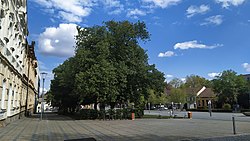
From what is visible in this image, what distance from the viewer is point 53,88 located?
48.5 m

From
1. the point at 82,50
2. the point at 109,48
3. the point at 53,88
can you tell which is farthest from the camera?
the point at 53,88

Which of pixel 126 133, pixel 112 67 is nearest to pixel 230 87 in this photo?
pixel 112 67

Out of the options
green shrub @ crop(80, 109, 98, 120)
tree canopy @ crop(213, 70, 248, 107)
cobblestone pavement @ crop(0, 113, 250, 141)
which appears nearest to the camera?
cobblestone pavement @ crop(0, 113, 250, 141)

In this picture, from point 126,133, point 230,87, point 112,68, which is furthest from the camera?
point 230,87

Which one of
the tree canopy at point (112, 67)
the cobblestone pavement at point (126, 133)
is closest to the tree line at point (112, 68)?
the tree canopy at point (112, 67)

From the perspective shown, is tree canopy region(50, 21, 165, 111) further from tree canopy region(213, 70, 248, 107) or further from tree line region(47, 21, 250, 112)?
tree canopy region(213, 70, 248, 107)

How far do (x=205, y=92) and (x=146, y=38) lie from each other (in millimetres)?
67597

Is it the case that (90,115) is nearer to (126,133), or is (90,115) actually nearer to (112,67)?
(112,67)

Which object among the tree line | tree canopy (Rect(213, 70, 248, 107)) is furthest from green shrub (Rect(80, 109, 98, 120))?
tree canopy (Rect(213, 70, 248, 107))

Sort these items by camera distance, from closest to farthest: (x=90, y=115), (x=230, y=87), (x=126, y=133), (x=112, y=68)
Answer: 1. (x=126, y=133)
2. (x=112, y=68)
3. (x=90, y=115)
4. (x=230, y=87)

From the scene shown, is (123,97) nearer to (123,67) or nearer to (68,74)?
(123,67)

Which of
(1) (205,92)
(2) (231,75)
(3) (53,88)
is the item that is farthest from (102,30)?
(1) (205,92)

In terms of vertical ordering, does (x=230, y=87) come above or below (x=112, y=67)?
below

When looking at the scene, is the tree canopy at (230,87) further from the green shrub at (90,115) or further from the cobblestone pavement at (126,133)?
the cobblestone pavement at (126,133)
